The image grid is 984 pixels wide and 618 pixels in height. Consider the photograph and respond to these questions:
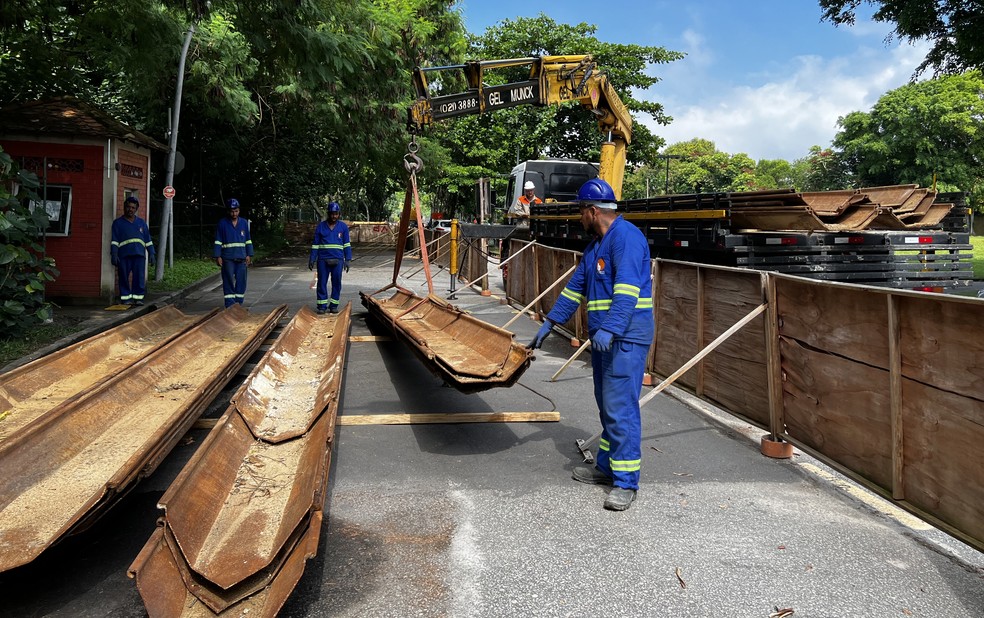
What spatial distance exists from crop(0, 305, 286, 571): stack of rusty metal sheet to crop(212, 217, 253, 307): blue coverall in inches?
118

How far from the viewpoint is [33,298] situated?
8820mm

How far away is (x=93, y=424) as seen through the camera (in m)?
4.89

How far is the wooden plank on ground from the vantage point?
240 inches

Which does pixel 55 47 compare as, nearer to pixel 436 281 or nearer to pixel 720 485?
pixel 436 281

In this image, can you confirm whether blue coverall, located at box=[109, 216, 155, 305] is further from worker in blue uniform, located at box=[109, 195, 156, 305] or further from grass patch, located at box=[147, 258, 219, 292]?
grass patch, located at box=[147, 258, 219, 292]

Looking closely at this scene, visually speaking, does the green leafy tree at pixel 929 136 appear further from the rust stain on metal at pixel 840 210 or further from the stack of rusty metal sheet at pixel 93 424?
the stack of rusty metal sheet at pixel 93 424

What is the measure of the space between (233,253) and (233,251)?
33 millimetres

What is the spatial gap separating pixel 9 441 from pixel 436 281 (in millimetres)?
17060

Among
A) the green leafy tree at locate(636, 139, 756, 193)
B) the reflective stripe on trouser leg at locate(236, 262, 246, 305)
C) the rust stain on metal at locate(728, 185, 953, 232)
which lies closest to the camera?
the rust stain on metal at locate(728, 185, 953, 232)

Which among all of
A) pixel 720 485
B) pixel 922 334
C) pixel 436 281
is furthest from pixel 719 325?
pixel 436 281

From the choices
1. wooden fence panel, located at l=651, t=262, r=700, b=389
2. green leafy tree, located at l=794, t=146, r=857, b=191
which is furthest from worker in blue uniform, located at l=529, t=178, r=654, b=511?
green leafy tree, located at l=794, t=146, r=857, b=191

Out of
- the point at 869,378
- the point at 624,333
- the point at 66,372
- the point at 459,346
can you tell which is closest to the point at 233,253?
the point at 66,372

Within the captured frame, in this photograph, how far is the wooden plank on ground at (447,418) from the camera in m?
6.09

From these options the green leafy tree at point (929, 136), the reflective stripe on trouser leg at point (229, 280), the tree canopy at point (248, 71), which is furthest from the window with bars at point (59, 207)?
the green leafy tree at point (929, 136)
